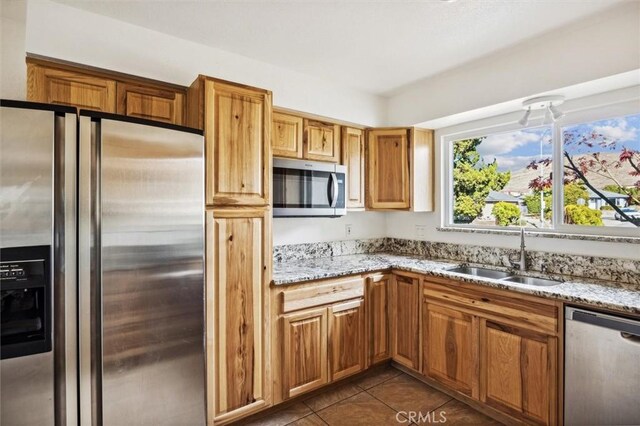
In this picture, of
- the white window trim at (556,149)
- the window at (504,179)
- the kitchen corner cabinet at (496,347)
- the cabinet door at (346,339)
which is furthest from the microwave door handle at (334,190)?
the window at (504,179)

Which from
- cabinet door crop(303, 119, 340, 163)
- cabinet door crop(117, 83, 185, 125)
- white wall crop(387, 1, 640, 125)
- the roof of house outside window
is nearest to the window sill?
the roof of house outside window

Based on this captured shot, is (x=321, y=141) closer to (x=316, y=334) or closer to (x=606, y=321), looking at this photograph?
(x=316, y=334)

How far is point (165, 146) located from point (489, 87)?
2.29 metres

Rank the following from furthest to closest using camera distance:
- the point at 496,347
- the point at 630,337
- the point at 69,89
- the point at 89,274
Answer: the point at 496,347, the point at 69,89, the point at 630,337, the point at 89,274

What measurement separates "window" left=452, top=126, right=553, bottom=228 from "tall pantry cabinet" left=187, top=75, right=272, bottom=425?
6.37ft

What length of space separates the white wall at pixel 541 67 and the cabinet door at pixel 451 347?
5.28 ft

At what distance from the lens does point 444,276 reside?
2391 mm

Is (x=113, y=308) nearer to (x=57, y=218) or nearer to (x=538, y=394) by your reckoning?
(x=57, y=218)

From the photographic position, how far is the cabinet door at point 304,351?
89.0 inches

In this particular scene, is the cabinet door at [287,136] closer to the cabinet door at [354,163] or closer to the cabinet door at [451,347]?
the cabinet door at [354,163]

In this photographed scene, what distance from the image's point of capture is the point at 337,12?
1.90 m

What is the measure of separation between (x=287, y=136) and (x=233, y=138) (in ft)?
2.30

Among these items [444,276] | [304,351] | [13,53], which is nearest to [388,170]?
[444,276]

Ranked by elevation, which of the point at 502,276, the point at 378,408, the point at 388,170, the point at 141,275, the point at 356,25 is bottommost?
the point at 378,408
